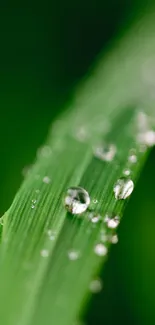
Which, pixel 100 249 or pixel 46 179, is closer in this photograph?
pixel 100 249

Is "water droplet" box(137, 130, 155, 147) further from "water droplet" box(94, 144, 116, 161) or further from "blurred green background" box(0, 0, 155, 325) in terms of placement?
"blurred green background" box(0, 0, 155, 325)

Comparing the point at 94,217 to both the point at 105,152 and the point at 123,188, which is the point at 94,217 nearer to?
the point at 123,188

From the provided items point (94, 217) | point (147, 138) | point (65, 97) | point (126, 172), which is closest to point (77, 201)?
point (94, 217)

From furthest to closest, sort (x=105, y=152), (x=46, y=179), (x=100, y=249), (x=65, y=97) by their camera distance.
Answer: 1. (x=65, y=97)
2. (x=105, y=152)
3. (x=46, y=179)
4. (x=100, y=249)

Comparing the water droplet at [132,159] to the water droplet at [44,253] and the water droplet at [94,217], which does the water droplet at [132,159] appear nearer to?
the water droplet at [94,217]

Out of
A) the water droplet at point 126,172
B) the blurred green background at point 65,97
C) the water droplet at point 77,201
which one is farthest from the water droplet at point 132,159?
the blurred green background at point 65,97

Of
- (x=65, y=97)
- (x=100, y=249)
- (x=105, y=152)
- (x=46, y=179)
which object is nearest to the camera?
(x=100, y=249)

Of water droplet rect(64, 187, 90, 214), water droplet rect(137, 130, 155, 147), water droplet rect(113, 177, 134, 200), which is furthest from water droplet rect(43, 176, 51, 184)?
water droplet rect(137, 130, 155, 147)
